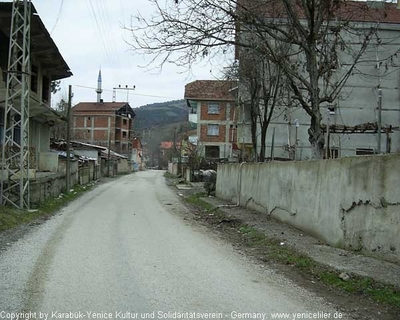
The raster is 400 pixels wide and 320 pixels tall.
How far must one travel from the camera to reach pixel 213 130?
53.8 m

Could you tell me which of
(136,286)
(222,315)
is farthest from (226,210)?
(222,315)

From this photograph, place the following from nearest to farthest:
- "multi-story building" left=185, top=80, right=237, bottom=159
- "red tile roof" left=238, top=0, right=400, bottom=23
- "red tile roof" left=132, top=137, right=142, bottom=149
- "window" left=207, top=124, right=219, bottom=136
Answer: "red tile roof" left=238, top=0, right=400, bottom=23
"multi-story building" left=185, top=80, right=237, bottom=159
"window" left=207, top=124, right=219, bottom=136
"red tile roof" left=132, top=137, right=142, bottom=149

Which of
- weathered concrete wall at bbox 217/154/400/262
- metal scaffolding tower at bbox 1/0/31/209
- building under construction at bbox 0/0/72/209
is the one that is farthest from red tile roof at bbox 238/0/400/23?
building under construction at bbox 0/0/72/209

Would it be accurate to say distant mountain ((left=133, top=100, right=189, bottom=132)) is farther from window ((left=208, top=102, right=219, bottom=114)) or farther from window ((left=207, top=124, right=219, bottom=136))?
window ((left=208, top=102, right=219, bottom=114))

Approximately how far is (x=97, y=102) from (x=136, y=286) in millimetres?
94283

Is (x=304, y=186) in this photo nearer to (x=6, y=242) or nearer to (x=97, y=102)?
(x=6, y=242)

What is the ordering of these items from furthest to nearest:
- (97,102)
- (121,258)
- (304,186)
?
(97,102) < (304,186) < (121,258)

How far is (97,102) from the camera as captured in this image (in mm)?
97438

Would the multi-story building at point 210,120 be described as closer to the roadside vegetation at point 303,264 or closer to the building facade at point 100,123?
the roadside vegetation at point 303,264

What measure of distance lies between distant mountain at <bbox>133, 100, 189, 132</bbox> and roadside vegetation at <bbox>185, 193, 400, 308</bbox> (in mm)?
86821

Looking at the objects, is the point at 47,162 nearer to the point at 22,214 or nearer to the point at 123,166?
the point at 22,214

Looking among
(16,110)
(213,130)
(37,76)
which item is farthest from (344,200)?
(213,130)

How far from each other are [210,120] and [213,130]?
1.32m

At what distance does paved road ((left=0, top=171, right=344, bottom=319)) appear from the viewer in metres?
5.51
